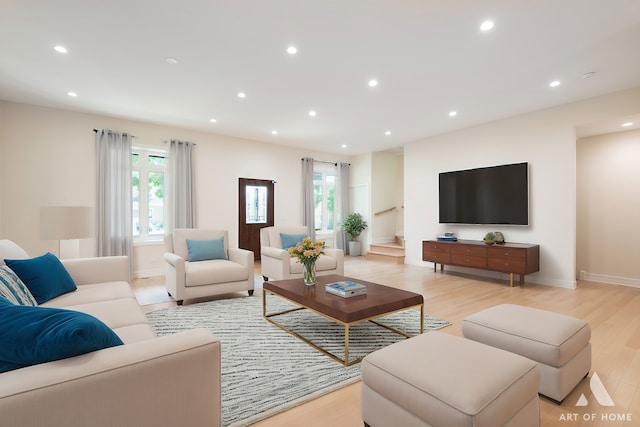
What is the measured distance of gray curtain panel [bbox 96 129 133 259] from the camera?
16.5ft

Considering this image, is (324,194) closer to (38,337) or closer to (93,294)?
(93,294)

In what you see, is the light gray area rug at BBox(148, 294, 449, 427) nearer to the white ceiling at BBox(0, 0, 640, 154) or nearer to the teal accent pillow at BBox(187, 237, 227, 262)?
the teal accent pillow at BBox(187, 237, 227, 262)

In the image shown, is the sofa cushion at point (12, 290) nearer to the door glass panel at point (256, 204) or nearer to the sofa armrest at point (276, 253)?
the sofa armrest at point (276, 253)

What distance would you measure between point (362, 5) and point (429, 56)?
111 cm

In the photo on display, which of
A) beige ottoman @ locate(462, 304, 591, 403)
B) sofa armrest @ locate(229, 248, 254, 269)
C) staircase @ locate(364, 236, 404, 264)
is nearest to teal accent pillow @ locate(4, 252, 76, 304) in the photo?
sofa armrest @ locate(229, 248, 254, 269)

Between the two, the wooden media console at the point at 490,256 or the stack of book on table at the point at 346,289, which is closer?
the stack of book on table at the point at 346,289

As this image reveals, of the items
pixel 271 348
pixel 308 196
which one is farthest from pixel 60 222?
pixel 308 196

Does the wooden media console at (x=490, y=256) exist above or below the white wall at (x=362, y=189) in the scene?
below

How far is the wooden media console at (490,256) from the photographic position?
4.58 metres

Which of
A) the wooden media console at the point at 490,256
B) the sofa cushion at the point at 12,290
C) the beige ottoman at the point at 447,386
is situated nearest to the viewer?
the beige ottoman at the point at 447,386

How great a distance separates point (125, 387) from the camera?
3.46 feet

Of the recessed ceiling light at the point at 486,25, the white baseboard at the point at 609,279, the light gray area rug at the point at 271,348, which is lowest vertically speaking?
the light gray area rug at the point at 271,348

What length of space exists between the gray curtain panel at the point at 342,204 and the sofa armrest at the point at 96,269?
5.79 m

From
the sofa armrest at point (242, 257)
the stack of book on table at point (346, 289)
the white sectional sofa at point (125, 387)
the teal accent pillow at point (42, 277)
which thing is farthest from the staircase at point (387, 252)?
the white sectional sofa at point (125, 387)
